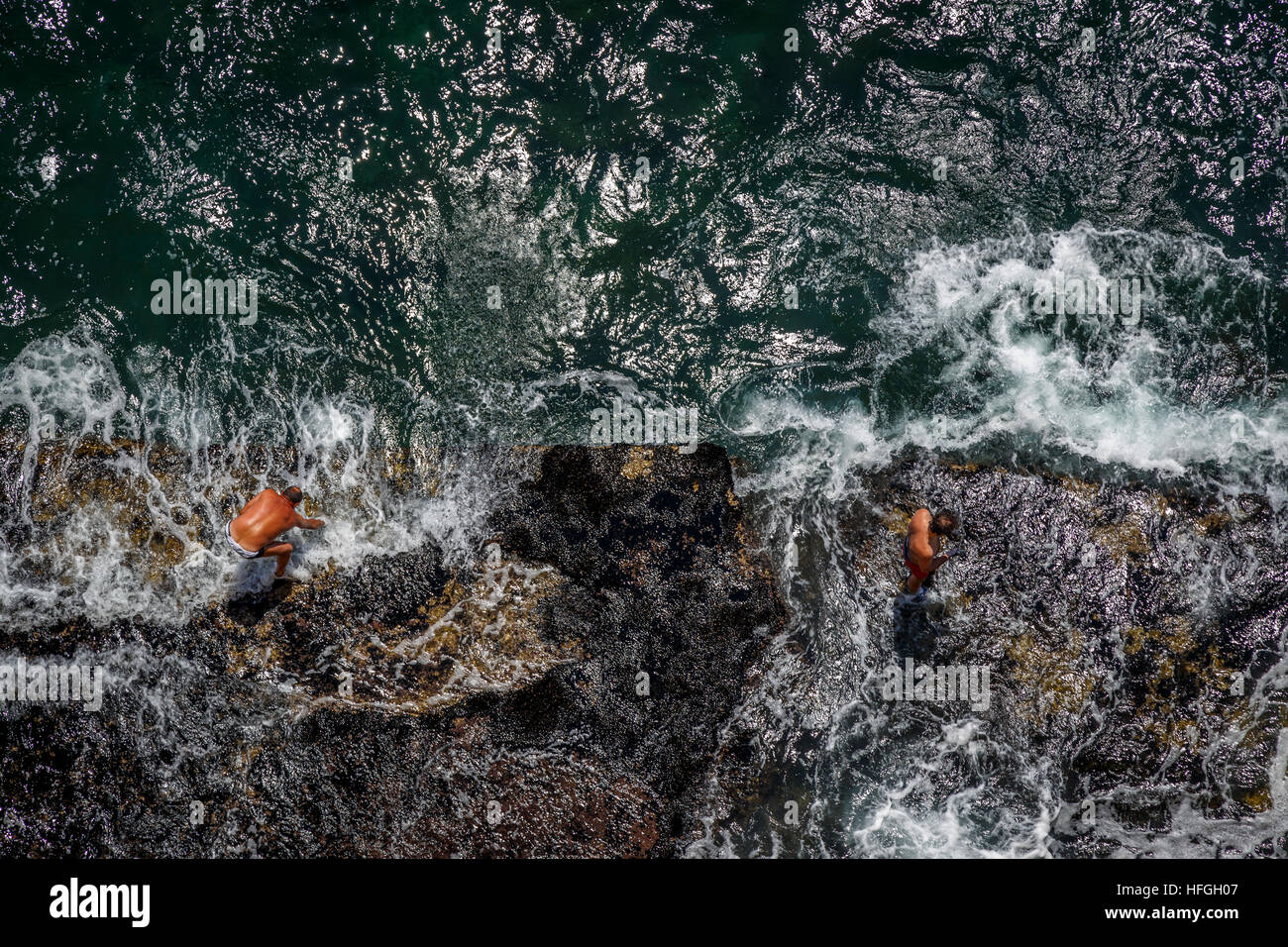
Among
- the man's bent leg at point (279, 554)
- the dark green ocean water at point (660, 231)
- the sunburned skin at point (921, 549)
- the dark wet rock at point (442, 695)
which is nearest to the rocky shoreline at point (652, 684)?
the dark wet rock at point (442, 695)

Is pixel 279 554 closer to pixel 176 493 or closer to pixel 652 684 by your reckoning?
pixel 176 493

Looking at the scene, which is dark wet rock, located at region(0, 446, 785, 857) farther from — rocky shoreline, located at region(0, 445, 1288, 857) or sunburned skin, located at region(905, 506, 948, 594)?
sunburned skin, located at region(905, 506, 948, 594)

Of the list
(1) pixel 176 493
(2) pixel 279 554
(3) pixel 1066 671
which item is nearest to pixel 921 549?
(3) pixel 1066 671

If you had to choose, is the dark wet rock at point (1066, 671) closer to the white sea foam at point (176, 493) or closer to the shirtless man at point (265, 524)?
the white sea foam at point (176, 493)

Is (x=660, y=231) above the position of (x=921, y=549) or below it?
above

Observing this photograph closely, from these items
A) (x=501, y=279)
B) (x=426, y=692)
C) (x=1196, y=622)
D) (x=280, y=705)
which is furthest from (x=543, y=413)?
(x=1196, y=622)

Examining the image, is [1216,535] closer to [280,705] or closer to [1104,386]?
[1104,386]

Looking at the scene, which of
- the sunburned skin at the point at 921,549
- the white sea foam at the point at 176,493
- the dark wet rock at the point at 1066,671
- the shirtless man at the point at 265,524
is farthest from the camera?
the white sea foam at the point at 176,493
